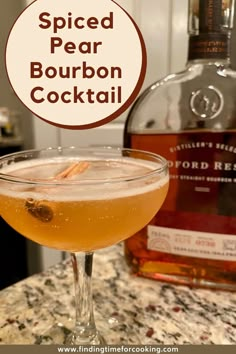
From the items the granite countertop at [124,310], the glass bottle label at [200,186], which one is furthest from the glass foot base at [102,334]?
the glass bottle label at [200,186]

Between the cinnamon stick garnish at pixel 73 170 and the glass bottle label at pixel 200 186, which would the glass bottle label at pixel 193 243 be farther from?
the cinnamon stick garnish at pixel 73 170

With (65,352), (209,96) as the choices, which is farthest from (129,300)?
(209,96)

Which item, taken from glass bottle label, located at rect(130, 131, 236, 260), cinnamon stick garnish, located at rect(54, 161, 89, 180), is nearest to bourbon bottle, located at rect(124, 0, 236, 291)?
glass bottle label, located at rect(130, 131, 236, 260)

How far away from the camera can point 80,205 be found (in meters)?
0.31

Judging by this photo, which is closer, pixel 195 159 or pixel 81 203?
pixel 81 203

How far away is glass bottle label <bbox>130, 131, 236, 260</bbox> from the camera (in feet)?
1.46

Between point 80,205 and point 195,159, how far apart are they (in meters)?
0.18

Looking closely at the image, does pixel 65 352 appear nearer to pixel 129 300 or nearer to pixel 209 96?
pixel 129 300

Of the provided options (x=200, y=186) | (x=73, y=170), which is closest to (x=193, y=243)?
(x=200, y=186)

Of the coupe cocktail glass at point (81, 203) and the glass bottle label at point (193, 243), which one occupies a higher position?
the coupe cocktail glass at point (81, 203)

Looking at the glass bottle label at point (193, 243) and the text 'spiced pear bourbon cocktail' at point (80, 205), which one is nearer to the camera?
the text 'spiced pear bourbon cocktail' at point (80, 205)

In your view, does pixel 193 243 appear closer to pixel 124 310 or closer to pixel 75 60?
pixel 124 310

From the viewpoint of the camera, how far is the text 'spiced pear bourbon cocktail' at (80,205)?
0.31 metres

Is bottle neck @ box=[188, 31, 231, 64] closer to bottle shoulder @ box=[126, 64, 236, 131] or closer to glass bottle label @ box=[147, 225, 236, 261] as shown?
bottle shoulder @ box=[126, 64, 236, 131]
